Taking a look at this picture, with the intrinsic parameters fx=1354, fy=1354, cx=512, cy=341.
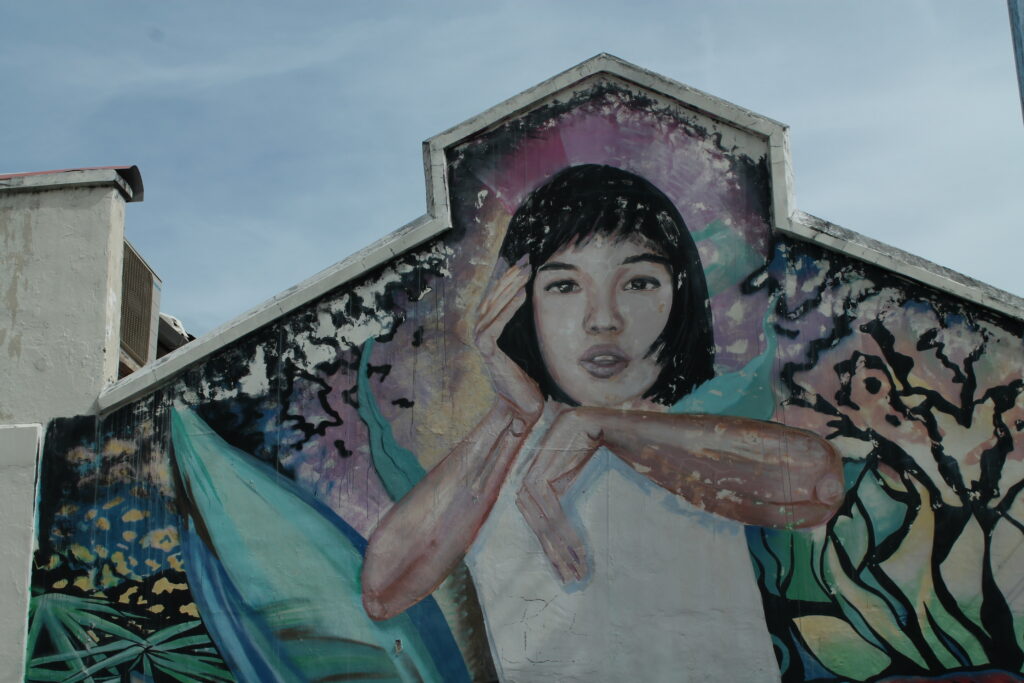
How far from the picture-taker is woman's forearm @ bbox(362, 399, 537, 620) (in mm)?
10719

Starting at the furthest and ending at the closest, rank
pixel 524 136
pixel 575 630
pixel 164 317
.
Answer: pixel 164 317 < pixel 524 136 < pixel 575 630

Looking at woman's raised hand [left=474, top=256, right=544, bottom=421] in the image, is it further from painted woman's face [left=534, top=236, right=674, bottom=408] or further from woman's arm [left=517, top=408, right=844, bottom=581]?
woman's arm [left=517, top=408, right=844, bottom=581]

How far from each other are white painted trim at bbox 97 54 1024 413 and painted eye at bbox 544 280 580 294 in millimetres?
1006

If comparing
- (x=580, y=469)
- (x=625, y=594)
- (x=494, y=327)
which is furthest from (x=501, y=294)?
(x=625, y=594)

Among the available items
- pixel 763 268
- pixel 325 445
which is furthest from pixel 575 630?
pixel 763 268

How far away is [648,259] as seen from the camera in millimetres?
11172

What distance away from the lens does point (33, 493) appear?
1088 centimetres

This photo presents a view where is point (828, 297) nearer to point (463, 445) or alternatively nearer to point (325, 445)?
point (463, 445)

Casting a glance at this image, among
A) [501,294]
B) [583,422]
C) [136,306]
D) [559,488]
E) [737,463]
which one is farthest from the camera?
[136,306]

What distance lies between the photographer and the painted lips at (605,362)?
11008 millimetres

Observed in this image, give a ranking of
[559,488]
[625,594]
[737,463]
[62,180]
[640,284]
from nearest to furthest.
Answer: [625,594] → [737,463] → [559,488] → [640,284] → [62,180]

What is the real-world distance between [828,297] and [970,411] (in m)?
1.40

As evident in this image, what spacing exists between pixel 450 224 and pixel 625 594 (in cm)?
336

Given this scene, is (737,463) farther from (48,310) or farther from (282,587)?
(48,310)
